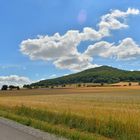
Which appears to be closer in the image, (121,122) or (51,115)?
(121,122)

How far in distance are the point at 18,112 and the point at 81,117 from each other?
10.3m

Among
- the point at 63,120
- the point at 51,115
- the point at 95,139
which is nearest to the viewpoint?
the point at 95,139

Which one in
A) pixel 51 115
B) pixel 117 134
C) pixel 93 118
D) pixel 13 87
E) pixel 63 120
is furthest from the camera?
pixel 13 87

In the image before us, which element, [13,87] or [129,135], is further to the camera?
[13,87]

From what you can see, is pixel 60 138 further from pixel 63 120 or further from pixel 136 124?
pixel 63 120

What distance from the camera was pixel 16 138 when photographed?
562 inches

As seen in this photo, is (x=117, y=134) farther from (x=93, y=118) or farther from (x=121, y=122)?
(x=93, y=118)

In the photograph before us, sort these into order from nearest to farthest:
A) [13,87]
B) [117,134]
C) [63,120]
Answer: [117,134] < [63,120] < [13,87]

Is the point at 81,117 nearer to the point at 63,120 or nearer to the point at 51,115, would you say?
the point at 63,120

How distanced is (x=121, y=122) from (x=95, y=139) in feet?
10.3

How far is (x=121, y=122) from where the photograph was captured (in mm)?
16609

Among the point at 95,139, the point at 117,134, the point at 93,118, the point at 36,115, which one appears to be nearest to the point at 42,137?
the point at 95,139

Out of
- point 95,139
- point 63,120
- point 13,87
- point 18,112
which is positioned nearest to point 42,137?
point 95,139

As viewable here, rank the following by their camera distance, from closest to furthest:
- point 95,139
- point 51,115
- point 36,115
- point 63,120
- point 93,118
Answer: point 95,139 < point 93,118 < point 63,120 < point 51,115 < point 36,115
